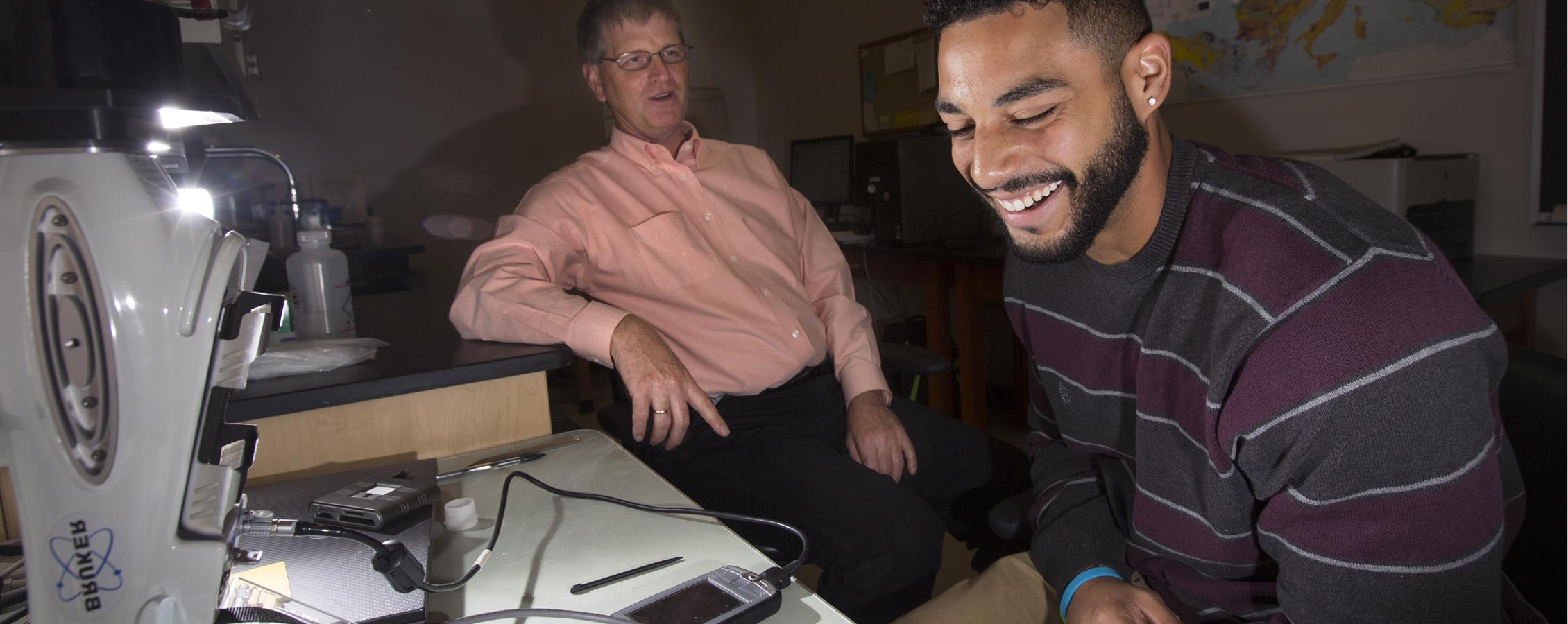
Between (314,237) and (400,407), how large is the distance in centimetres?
51

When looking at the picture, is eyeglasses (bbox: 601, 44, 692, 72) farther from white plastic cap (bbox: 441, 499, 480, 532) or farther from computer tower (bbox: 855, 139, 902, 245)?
computer tower (bbox: 855, 139, 902, 245)

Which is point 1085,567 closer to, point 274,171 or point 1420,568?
point 1420,568

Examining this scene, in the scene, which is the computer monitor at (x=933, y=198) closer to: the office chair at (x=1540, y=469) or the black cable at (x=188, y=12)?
the office chair at (x=1540, y=469)

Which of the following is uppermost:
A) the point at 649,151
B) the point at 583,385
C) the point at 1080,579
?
the point at 649,151

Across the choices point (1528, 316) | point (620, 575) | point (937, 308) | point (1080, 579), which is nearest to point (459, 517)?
point (620, 575)

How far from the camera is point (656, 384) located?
1192 mm

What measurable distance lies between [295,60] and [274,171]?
21.7 inches

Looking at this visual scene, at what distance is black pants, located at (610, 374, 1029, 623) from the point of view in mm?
1226

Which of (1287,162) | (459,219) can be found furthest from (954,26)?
(459,219)

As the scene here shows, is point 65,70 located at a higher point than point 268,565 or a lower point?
higher

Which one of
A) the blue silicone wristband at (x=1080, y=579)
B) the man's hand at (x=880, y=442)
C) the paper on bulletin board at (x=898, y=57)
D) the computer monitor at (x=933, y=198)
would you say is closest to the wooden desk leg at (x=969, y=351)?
the computer monitor at (x=933, y=198)

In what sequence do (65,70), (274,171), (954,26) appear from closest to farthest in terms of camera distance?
(65,70), (954,26), (274,171)

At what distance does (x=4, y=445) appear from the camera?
49 centimetres

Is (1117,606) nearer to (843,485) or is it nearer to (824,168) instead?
(843,485)
